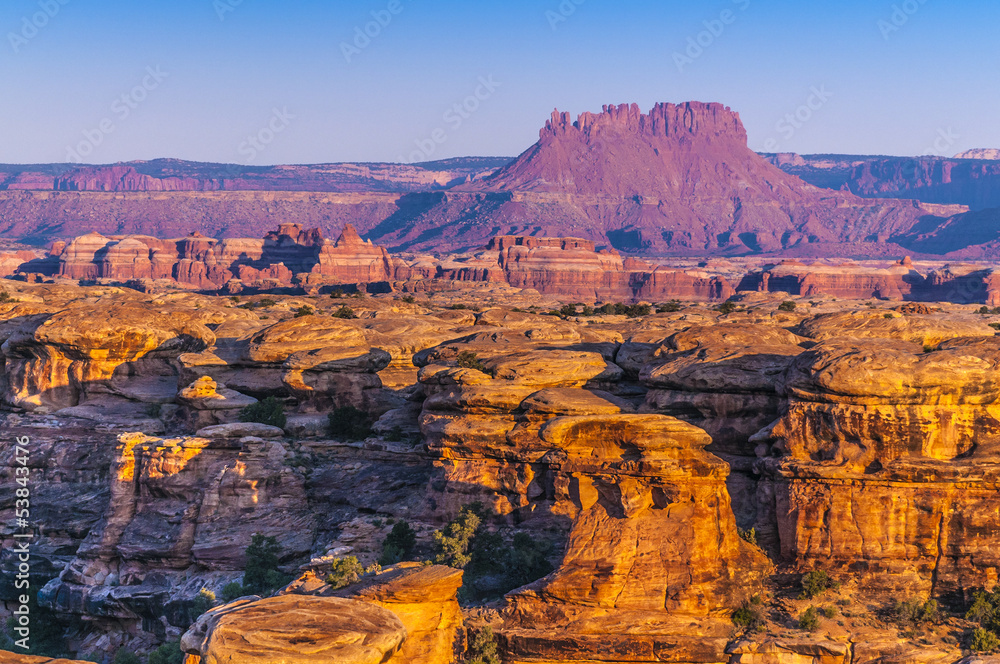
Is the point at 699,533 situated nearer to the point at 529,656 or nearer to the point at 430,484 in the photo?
the point at 529,656

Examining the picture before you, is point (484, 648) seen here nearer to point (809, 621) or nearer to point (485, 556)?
point (485, 556)

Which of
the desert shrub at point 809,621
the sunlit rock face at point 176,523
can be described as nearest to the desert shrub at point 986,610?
the desert shrub at point 809,621

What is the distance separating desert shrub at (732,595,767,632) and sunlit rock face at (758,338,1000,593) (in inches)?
88.2

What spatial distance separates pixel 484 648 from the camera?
27.8 metres

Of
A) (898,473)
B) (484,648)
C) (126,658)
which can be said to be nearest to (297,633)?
(484,648)

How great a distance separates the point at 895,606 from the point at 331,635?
13914mm

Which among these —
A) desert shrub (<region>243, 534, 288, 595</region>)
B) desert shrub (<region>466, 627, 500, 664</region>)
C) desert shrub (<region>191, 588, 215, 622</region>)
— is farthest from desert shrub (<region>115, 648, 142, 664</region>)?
desert shrub (<region>466, 627, 500, 664</region>)

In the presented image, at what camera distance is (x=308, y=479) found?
39.2 metres

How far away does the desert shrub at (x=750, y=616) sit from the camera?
28.1 meters

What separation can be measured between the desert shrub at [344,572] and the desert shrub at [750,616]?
9.45 metres

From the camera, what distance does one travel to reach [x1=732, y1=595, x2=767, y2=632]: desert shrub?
28109 millimetres

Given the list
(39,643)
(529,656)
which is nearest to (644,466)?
(529,656)

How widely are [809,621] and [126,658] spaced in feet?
65.1

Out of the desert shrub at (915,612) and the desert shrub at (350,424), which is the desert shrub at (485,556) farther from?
the desert shrub at (915,612)
